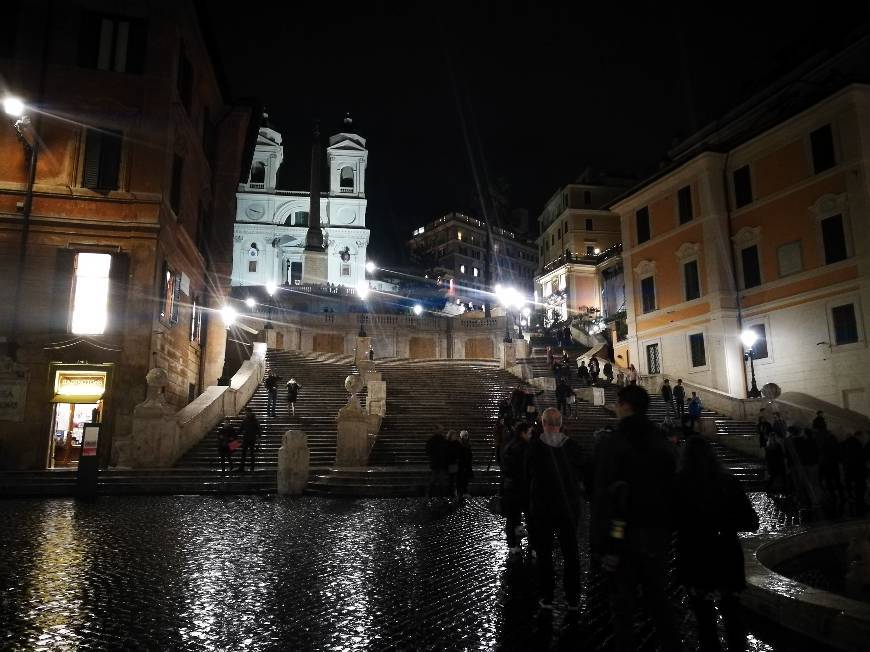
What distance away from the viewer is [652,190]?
32.2 metres

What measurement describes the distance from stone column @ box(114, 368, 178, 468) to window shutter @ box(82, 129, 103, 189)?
24.4 feet

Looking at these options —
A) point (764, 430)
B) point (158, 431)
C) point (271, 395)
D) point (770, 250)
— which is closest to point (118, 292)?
point (158, 431)

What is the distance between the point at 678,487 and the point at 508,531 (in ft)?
12.3

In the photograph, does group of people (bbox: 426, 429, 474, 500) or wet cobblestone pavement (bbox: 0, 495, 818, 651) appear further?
group of people (bbox: 426, 429, 474, 500)

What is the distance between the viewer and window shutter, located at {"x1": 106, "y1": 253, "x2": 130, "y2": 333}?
17.7 meters

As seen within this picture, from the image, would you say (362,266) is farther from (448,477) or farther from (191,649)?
(191,649)

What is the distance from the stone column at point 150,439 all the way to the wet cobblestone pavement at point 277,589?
5721mm

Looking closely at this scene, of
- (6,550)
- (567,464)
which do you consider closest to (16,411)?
(6,550)

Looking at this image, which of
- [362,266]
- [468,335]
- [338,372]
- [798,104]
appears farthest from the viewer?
[362,266]

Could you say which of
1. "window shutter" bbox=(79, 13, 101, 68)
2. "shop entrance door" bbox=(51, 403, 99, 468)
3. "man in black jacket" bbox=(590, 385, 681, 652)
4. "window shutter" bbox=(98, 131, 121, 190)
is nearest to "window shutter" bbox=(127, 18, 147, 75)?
"window shutter" bbox=(79, 13, 101, 68)

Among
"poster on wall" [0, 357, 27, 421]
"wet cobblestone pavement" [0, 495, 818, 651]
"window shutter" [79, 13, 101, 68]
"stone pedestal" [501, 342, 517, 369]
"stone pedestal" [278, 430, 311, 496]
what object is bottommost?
"wet cobblestone pavement" [0, 495, 818, 651]

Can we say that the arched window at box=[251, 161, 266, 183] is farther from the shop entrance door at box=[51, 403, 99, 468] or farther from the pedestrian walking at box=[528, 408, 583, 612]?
the pedestrian walking at box=[528, 408, 583, 612]

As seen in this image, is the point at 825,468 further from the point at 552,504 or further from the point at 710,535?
the point at 710,535

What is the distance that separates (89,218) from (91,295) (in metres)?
2.33
